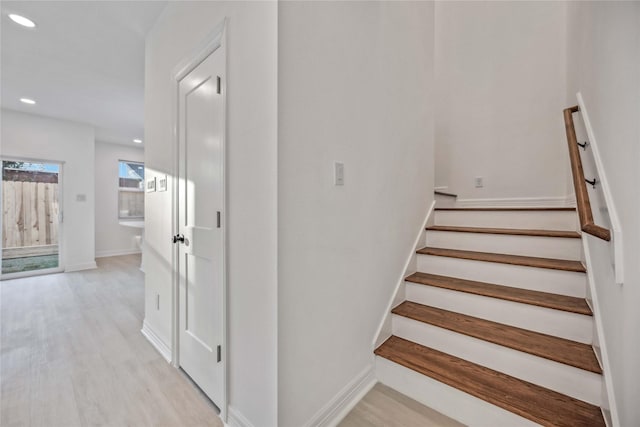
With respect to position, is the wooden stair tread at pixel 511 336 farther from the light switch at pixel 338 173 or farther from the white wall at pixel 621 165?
the light switch at pixel 338 173

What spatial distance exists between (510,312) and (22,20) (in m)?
4.42

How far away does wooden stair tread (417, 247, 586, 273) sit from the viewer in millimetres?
1607

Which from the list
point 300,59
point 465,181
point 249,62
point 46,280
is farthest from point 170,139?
point 46,280

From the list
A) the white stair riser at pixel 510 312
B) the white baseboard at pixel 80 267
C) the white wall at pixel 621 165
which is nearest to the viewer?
the white wall at pixel 621 165

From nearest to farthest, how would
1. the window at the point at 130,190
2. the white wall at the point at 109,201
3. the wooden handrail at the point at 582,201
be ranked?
1. the wooden handrail at the point at 582,201
2. the white wall at the point at 109,201
3. the window at the point at 130,190

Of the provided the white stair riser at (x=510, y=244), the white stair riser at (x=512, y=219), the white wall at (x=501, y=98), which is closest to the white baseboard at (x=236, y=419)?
the white stair riser at (x=510, y=244)

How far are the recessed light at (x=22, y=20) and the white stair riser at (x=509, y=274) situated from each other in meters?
3.94

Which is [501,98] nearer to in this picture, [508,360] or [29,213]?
[508,360]

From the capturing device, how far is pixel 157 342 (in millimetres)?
2139

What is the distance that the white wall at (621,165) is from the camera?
882 millimetres

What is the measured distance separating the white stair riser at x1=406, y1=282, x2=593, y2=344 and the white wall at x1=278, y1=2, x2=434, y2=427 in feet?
0.98

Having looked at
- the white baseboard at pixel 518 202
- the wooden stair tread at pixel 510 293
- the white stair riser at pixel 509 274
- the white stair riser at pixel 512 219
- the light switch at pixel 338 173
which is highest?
the light switch at pixel 338 173

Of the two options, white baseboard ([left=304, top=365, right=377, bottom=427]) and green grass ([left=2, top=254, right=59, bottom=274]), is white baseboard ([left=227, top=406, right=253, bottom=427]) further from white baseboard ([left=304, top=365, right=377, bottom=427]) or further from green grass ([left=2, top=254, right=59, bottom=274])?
green grass ([left=2, top=254, right=59, bottom=274])

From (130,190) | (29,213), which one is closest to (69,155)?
(29,213)
